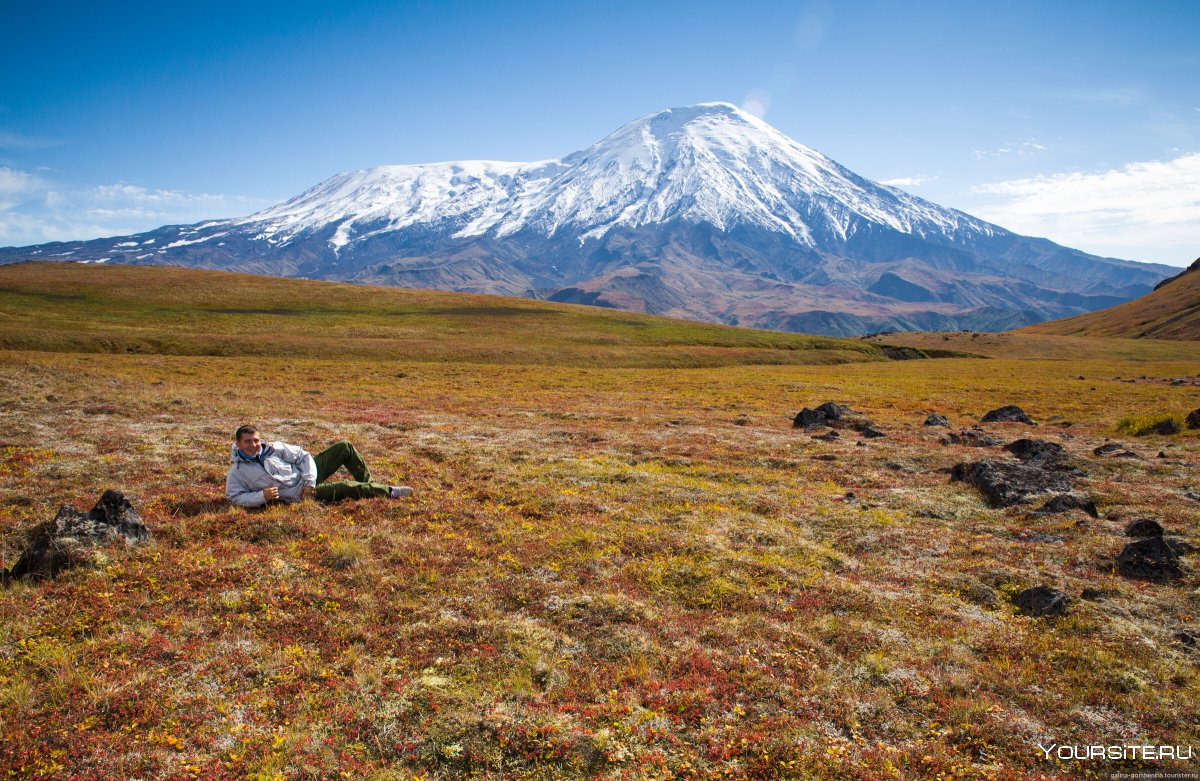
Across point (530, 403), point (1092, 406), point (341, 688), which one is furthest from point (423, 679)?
point (1092, 406)

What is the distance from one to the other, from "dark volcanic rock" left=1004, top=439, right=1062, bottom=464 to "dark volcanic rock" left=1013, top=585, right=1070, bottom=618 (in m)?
16.4

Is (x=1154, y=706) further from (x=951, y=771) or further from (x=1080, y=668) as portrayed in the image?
(x=951, y=771)

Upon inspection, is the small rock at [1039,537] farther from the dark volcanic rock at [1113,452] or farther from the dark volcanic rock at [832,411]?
the dark volcanic rock at [832,411]

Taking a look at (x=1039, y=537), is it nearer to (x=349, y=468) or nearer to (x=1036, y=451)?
(x=1036, y=451)

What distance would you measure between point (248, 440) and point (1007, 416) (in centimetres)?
4681

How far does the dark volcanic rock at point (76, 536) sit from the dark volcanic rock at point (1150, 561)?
23.8 m

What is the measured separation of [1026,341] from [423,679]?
17726 centimetres

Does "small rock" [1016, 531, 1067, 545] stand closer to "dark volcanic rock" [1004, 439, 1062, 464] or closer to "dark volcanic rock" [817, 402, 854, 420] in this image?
"dark volcanic rock" [1004, 439, 1062, 464]

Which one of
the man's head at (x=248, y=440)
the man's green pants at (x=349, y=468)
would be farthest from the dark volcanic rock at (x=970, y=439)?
the man's head at (x=248, y=440)

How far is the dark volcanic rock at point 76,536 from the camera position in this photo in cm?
1159

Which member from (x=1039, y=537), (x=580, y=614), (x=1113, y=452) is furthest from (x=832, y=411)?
(x=580, y=614)

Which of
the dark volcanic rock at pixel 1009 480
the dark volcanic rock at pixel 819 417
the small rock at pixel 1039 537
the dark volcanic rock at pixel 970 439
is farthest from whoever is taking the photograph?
the dark volcanic rock at pixel 819 417

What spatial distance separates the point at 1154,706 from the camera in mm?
9008

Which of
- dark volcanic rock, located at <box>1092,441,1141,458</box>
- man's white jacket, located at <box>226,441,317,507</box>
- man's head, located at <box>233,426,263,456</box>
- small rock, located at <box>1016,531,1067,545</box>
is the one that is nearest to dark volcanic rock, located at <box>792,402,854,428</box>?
dark volcanic rock, located at <box>1092,441,1141,458</box>
